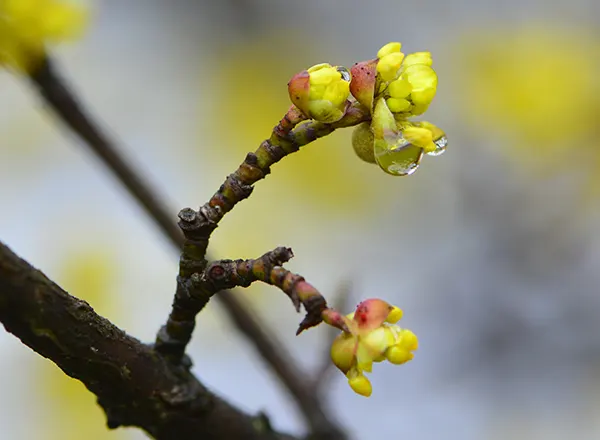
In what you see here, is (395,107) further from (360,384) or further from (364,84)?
(360,384)

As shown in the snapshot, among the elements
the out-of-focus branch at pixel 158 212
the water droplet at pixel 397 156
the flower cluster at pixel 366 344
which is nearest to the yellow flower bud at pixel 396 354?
the flower cluster at pixel 366 344

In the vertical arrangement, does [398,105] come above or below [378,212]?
below

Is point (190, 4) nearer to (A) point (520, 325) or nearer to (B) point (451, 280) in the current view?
(B) point (451, 280)

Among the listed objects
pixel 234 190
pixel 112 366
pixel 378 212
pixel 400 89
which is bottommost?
pixel 112 366

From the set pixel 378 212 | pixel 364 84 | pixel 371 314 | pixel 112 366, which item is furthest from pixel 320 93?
pixel 378 212

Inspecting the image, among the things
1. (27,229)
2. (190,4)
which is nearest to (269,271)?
(27,229)

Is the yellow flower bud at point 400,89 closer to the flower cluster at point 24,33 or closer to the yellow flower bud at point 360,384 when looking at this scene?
the yellow flower bud at point 360,384
